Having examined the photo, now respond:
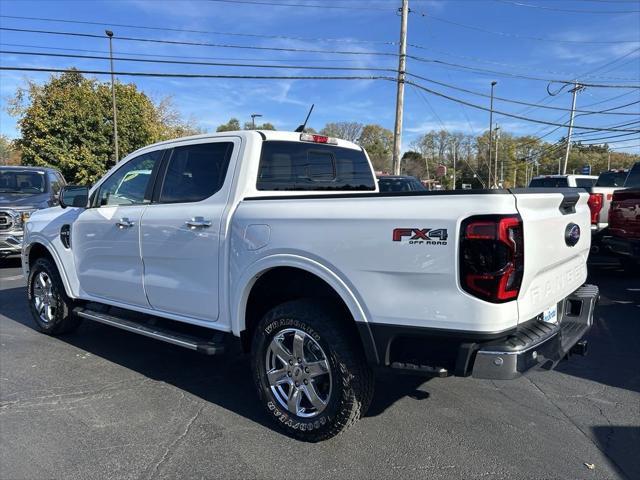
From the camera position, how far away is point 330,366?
3.04 m

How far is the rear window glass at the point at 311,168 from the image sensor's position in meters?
3.87

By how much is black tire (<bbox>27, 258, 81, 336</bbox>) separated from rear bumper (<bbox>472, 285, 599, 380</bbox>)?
14.5 feet

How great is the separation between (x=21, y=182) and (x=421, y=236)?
11056 millimetres

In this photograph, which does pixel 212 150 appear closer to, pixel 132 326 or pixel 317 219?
pixel 317 219

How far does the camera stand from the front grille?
959 cm

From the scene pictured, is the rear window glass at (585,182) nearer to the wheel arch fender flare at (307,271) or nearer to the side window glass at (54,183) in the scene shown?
the side window glass at (54,183)

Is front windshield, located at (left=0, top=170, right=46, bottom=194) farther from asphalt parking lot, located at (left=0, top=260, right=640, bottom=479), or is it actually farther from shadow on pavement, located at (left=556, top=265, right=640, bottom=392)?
shadow on pavement, located at (left=556, top=265, right=640, bottom=392)

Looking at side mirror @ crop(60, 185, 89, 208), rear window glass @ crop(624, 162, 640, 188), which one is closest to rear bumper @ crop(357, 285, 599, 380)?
side mirror @ crop(60, 185, 89, 208)

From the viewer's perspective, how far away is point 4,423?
3527mm

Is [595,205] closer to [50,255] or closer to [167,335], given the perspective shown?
[167,335]

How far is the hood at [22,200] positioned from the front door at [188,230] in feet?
22.8

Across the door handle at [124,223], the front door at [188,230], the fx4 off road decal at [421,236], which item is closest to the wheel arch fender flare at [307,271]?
the front door at [188,230]

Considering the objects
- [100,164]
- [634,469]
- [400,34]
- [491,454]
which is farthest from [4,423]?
[100,164]

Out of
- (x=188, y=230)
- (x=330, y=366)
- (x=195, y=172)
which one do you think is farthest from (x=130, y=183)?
(x=330, y=366)
